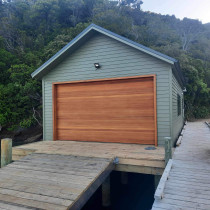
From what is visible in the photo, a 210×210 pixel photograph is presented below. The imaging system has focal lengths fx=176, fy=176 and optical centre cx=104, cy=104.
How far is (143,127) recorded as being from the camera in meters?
6.14

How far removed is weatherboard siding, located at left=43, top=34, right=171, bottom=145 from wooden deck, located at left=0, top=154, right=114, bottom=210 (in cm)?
275

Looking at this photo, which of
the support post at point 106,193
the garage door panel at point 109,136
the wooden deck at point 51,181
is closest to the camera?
the wooden deck at point 51,181

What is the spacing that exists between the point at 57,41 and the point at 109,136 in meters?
17.2

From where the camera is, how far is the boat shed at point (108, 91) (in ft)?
19.2

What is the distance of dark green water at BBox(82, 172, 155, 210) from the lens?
5.91 meters

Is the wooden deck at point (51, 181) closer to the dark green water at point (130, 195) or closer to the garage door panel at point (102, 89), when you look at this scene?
the dark green water at point (130, 195)

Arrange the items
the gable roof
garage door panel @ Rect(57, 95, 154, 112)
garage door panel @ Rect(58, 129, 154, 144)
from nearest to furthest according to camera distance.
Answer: the gable roof < garage door panel @ Rect(58, 129, 154, 144) < garage door panel @ Rect(57, 95, 154, 112)

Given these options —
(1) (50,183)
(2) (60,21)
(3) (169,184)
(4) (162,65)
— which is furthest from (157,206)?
(2) (60,21)

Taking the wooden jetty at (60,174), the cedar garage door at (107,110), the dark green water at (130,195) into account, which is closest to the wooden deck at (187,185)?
the wooden jetty at (60,174)

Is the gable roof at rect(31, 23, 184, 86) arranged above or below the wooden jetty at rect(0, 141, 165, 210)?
above

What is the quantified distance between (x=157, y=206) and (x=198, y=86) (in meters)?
21.1

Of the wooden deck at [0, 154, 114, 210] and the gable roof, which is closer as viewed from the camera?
the wooden deck at [0, 154, 114, 210]

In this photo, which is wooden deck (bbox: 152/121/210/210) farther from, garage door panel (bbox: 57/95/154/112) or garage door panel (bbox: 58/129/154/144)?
garage door panel (bbox: 57/95/154/112)

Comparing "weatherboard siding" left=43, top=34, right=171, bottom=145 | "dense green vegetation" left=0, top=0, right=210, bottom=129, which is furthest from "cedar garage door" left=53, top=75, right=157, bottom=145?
"dense green vegetation" left=0, top=0, right=210, bottom=129
